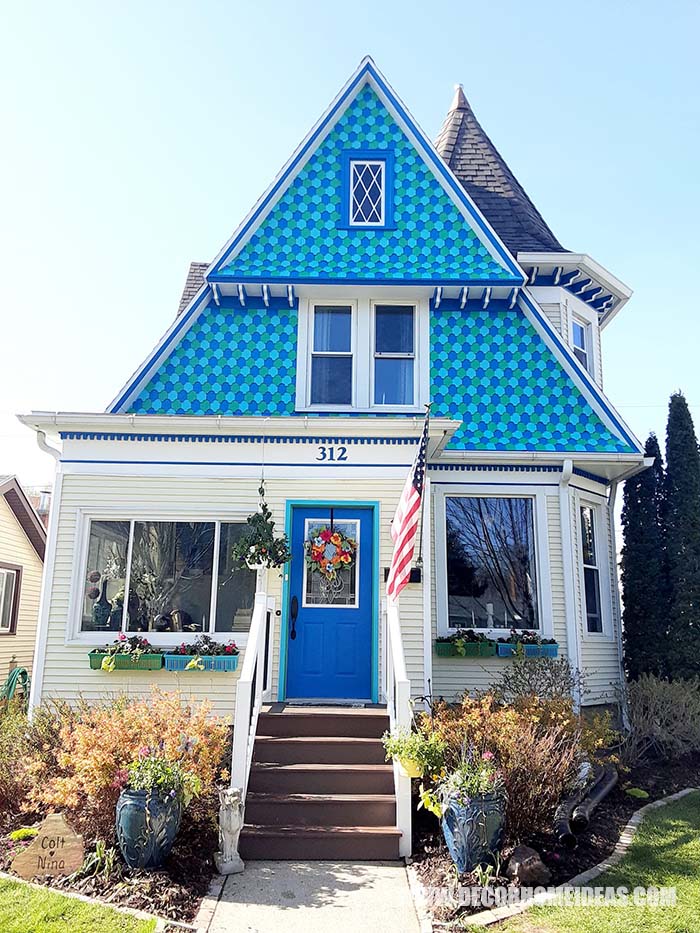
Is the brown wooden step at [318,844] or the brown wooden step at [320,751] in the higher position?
the brown wooden step at [320,751]

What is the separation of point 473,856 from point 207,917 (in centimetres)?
199

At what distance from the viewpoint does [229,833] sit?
5.96 m

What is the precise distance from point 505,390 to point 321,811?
632cm

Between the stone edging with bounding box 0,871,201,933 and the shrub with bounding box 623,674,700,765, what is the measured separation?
6.23 meters

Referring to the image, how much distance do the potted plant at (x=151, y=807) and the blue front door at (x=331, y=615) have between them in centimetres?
290

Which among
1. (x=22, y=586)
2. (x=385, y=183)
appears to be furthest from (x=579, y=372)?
(x=22, y=586)

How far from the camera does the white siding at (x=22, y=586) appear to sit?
18.3m

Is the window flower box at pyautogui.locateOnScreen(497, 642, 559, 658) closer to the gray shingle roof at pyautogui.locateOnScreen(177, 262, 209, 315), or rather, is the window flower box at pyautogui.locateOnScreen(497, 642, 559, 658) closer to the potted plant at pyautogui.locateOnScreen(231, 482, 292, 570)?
the potted plant at pyautogui.locateOnScreen(231, 482, 292, 570)

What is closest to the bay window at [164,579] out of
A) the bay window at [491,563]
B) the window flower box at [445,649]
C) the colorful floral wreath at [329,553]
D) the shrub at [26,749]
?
the colorful floral wreath at [329,553]

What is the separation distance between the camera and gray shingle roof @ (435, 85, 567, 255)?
486 inches

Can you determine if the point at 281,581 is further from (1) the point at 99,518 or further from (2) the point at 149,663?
(1) the point at 99,518

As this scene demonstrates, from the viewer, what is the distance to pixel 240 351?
35.8ft

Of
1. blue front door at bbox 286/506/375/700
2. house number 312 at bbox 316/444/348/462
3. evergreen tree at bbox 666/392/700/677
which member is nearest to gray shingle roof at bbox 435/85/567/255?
evergreen tree at bbox 666/392/700/677

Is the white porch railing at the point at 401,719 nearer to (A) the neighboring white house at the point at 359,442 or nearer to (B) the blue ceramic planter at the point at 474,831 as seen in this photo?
(B) the blue ceramic planter at the point at 474,831
